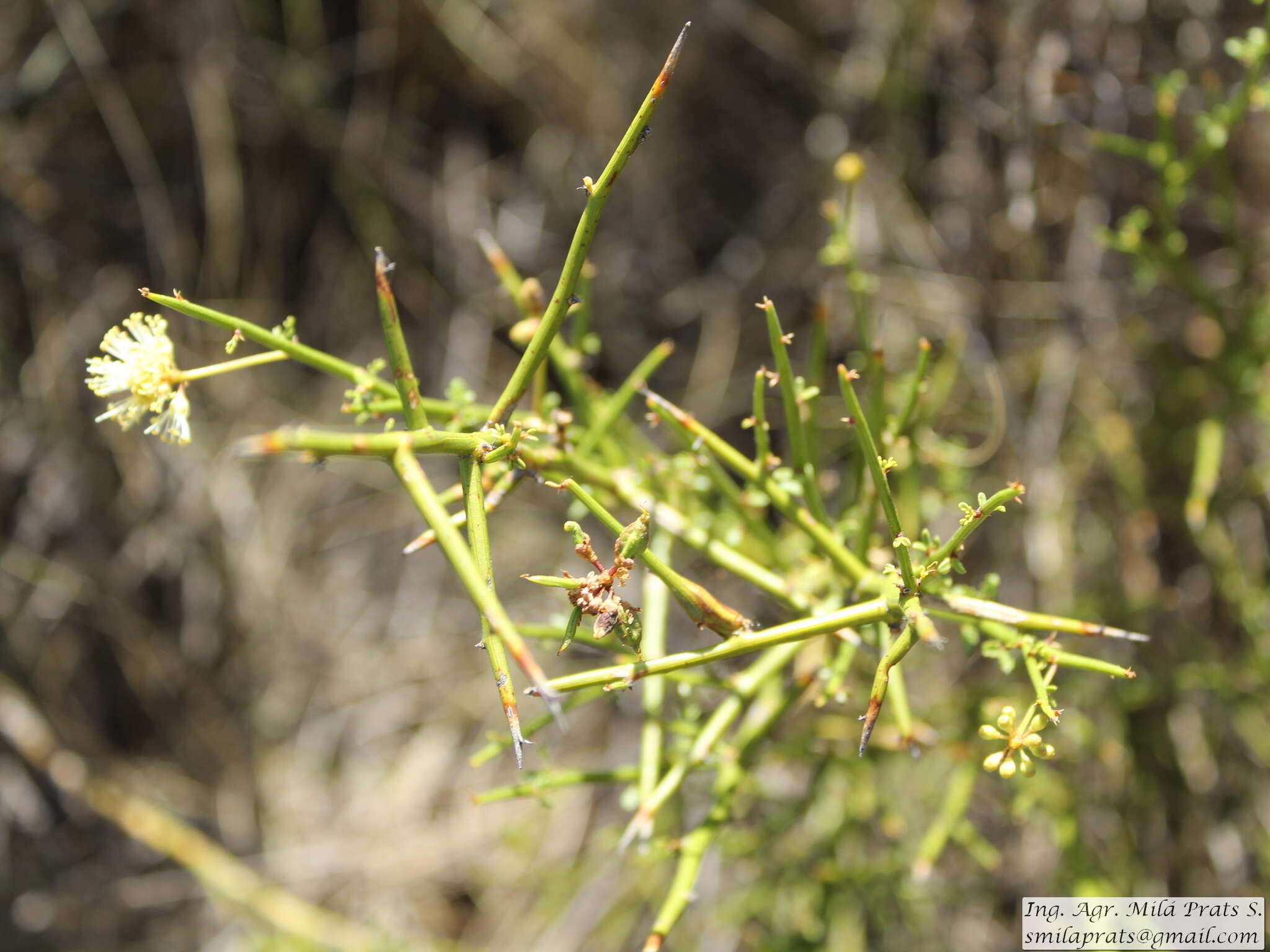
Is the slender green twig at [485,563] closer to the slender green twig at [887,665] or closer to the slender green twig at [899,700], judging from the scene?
the slender green twig at [887,665]

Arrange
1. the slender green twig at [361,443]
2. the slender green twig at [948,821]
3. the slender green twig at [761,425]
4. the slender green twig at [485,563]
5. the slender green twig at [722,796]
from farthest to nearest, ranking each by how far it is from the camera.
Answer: the slender green twig at [948,821], the slender green twig at [722,796], the slender green twig at [761,425], the slender green twig at [485,563], the slender green twig at [361,443]

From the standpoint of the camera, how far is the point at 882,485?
0.65m

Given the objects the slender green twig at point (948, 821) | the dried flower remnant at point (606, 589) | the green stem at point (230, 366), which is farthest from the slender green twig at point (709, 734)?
the green stem at point (230, 366)

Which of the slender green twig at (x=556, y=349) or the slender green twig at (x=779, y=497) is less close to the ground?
the slender green twig at (x=556, y=349)

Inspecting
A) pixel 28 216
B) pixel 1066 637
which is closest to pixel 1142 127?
pixel 1066 637

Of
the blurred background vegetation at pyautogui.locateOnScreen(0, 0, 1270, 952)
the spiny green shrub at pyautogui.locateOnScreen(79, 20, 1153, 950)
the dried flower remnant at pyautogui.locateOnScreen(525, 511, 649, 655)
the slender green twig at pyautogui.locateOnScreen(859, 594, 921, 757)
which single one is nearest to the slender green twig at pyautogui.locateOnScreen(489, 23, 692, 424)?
the spiny green shrub at pyautogui.locateOnScreen(79, 20, 1153, 950)

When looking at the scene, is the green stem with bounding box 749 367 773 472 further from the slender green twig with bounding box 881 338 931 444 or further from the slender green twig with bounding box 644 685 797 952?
the slender green twig with bounding box 644 685 797 952

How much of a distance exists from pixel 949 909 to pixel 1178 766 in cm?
48

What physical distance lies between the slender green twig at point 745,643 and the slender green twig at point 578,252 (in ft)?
0.68

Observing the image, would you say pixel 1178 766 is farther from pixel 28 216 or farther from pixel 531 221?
pixel 28 216

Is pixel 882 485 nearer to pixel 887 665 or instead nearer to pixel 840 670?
pixel 887 665

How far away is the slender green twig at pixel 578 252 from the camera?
556mm

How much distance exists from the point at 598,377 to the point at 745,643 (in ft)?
4.36

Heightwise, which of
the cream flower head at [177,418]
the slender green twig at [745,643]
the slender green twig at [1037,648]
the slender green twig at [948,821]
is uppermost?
the cream flower head at [177,418]
